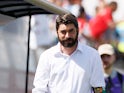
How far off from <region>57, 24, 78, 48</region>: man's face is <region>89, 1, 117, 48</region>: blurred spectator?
22.0 feet

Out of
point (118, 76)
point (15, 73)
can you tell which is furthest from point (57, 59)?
point (15, 73)

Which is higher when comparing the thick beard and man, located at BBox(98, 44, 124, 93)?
the thick beard

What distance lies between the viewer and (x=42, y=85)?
13.3 ft

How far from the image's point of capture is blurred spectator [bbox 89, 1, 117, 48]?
10620mm

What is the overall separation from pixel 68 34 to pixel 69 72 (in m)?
0.32

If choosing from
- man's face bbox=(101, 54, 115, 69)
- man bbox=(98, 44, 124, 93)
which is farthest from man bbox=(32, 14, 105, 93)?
man's face bbox=(101, 54, 115, 69)

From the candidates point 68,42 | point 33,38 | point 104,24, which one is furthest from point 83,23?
point 68,42

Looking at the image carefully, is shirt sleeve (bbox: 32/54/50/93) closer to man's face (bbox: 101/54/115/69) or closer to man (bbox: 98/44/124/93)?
man (bbox: 98/44/124/93)

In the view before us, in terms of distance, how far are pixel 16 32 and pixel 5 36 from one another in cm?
30

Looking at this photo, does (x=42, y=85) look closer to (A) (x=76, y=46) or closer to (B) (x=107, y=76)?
(A) (x=76, y=46)

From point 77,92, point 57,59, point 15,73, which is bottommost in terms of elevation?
point 15,73

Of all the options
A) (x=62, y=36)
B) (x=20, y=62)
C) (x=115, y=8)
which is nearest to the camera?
(x=62, y=36)

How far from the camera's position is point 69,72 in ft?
13.2

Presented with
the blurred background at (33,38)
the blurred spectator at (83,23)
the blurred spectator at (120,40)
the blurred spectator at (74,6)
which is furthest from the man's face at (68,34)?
the blurred spectator at (74,6)
